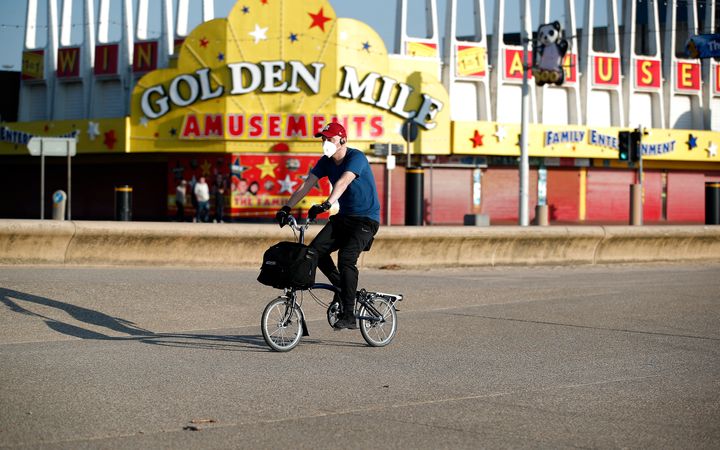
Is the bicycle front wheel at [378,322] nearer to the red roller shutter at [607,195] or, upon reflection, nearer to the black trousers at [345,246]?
the black trousers at [345,246]

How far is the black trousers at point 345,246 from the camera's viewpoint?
9.85m

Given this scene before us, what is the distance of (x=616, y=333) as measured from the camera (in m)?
11.6

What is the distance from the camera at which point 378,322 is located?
10.3 metres

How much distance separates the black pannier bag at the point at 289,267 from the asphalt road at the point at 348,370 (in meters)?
0.63

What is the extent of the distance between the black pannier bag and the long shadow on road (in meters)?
0.79

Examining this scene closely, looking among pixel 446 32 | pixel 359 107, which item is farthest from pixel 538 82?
pixel 446 32

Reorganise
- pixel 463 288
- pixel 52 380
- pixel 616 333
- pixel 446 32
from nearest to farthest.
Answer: pixel 52 380
pixel 616 333
pixel 463 288
pixel 446 32

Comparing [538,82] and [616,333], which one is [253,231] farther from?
[538,82]

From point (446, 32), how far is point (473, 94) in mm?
2630

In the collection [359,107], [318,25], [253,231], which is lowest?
[253,231]

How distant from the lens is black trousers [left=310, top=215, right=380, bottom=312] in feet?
32.3

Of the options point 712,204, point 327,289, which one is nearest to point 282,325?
point 327,289

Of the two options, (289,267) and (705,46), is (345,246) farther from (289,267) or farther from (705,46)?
(705,46)

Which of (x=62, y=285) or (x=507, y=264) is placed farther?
(x=507, y=264)
